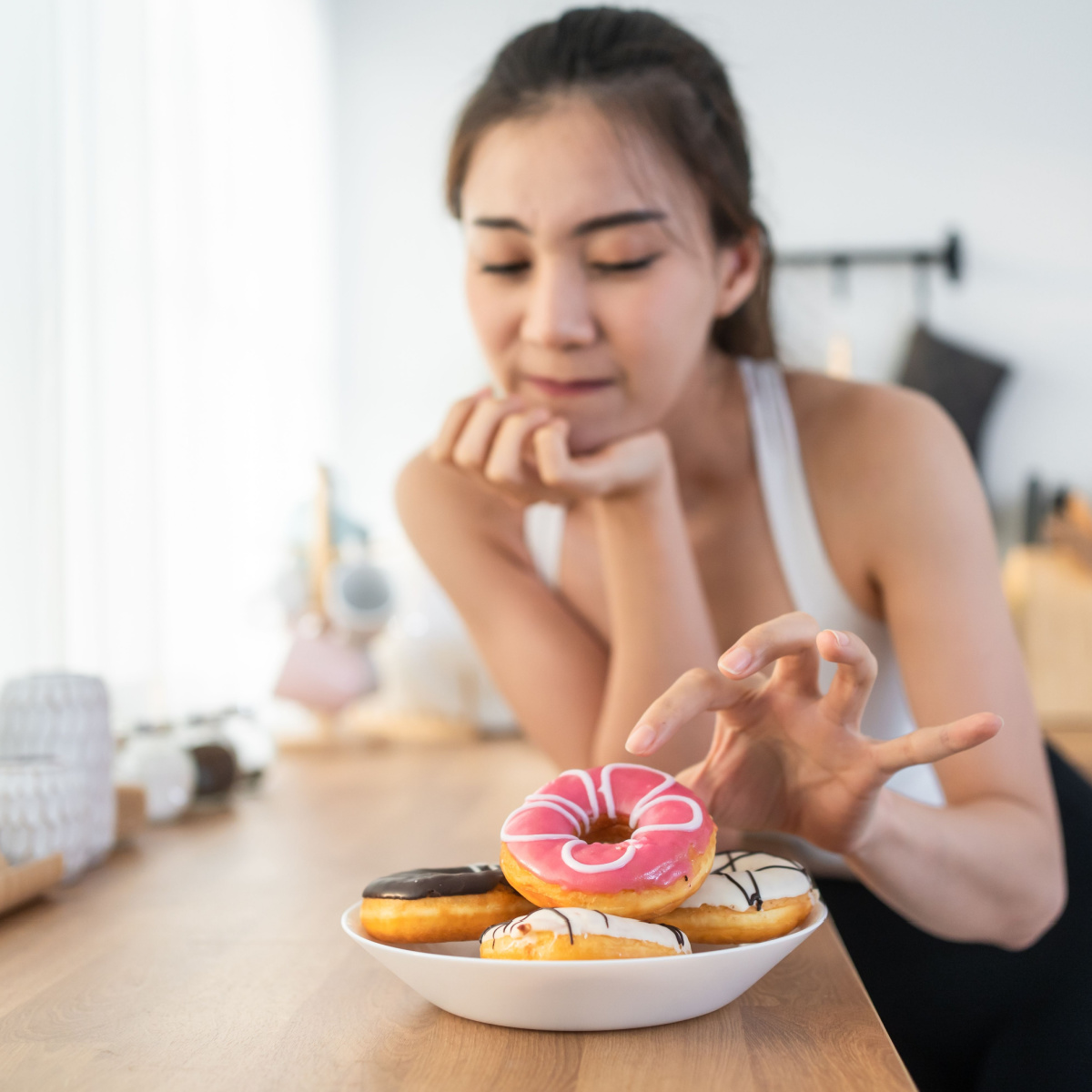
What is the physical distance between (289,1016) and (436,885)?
0.10 metres

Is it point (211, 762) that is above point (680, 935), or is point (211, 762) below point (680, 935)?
below

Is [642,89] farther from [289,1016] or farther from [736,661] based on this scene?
[289,1016]

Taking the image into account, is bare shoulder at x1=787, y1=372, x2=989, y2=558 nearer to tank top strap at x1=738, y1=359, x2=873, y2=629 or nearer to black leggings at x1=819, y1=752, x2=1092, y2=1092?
tank top strap at x1=738, y1=359, x2=873, y2=629

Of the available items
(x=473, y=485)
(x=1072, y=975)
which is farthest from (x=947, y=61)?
(x=1072, y=975)

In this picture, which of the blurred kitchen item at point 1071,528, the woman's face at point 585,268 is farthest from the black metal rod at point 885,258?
the woman's face at point 585,268

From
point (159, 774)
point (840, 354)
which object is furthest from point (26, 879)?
point (840, 354)

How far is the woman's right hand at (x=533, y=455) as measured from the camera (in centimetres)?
87

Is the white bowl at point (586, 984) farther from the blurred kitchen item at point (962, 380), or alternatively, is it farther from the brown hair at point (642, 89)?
the blurred kitchen item at point (962, 380)

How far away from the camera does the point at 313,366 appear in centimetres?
296

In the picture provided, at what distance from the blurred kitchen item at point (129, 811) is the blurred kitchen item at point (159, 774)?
0.06 m

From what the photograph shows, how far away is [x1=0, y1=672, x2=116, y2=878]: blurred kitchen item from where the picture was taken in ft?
2.57

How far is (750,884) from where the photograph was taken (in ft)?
1.61

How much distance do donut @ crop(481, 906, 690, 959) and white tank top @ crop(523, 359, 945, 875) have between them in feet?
1.92

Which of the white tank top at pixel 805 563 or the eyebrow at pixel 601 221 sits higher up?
the eyebrow at pixel 601 221
